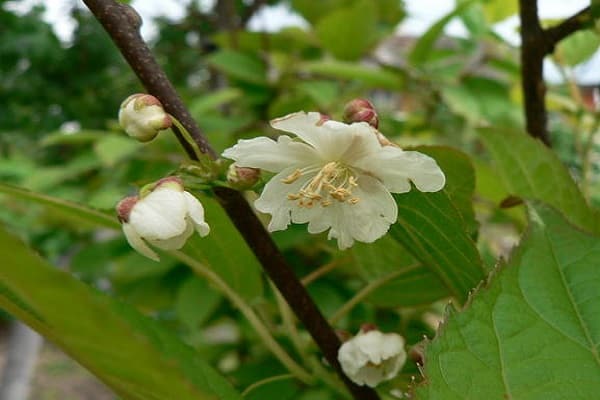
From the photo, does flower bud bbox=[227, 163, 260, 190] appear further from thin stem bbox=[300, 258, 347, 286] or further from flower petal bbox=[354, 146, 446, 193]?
thin stem bbox=[300, 258, 347, 286]

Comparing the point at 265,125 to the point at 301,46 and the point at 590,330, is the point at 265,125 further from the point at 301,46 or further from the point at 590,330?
the point at 590,330

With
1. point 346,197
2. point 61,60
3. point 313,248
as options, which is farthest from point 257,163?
point 61,60

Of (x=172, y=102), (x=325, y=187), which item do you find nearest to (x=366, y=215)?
(x=325, y=187)

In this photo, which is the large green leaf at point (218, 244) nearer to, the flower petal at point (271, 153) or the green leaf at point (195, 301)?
the flower petal at point (271, 153)

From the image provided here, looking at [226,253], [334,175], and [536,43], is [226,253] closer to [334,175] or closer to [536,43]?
[334,175]

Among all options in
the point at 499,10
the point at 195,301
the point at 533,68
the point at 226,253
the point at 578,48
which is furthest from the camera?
the point at 499,10

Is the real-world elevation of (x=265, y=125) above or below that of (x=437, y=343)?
below
